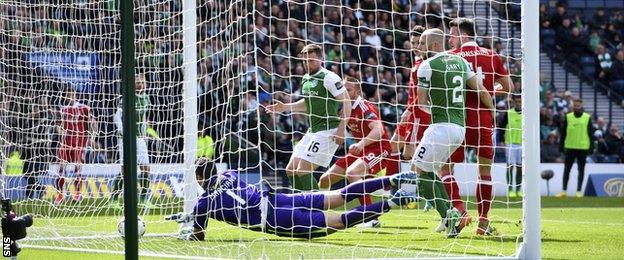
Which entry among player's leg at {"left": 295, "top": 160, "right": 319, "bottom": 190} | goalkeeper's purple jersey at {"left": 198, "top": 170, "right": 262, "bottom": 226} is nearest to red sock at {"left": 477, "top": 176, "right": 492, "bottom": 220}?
player's leg at {"left": 295, "top": 160, "right": 319, "bottom": 190}

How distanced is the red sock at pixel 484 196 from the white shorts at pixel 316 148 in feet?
5.83

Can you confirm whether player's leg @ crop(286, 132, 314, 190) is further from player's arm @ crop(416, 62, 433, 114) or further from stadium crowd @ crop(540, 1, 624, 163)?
stadium crowd @ crop(540, 1, 624, 163)

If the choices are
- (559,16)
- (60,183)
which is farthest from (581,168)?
(60,183)

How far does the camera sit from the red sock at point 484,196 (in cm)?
1177

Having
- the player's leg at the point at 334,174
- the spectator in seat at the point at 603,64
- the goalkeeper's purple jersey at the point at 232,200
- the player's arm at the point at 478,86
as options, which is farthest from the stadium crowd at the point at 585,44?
the goalkeeper's purple jersey at the point at 232,200

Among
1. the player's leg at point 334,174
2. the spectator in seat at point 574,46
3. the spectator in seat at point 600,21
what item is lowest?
the player's leg at point 334,174

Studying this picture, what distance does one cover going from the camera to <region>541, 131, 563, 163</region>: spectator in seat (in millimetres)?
26109

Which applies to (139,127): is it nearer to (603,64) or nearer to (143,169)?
(143,169)

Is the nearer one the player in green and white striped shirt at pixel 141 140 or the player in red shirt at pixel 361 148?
the player in green and white striped shirt at pixel 141 140

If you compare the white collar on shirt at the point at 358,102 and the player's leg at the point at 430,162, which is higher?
the white collar on shirt at the point at 358,102

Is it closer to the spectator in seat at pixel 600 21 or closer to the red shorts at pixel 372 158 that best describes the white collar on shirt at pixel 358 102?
the red shorts at pixel 372 158

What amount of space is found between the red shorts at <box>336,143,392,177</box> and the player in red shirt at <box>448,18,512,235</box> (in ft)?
4.63

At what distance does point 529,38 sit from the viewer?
912cm

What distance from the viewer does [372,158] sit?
13.9 m
